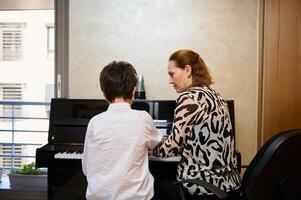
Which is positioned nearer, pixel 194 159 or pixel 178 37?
pixel 194 159

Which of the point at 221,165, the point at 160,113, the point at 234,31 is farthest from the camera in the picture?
the point at 234,31

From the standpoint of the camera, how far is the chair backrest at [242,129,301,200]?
1.56 metres

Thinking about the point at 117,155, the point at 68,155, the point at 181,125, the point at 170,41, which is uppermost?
the point at 170,41

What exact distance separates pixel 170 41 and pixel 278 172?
61.5 inches

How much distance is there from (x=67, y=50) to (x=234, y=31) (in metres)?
1.42

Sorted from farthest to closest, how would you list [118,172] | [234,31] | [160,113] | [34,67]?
[34,67], [234,31], [160,113], [118,172]

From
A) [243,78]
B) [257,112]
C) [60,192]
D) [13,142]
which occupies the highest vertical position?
[243,78]

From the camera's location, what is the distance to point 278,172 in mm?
1579

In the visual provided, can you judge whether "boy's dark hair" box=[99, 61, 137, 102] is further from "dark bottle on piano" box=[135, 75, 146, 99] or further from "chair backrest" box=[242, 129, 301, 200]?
"dark bottle on piano" box=[135, 75, 146, 99]

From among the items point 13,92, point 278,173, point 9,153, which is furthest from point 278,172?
point 9,153

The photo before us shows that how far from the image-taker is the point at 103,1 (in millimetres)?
2859

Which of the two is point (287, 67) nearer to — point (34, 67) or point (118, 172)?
point (118, 172)

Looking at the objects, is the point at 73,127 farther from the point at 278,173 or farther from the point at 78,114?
the point at 278,173

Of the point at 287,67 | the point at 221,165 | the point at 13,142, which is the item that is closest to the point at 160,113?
the point at 221,165
